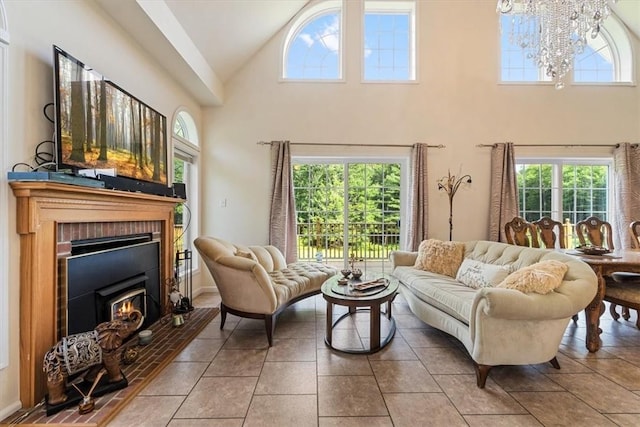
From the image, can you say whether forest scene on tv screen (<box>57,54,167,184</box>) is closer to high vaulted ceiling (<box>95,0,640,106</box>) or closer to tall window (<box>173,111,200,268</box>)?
high vaulted ceiling (<box>95,0,640,106</box>)

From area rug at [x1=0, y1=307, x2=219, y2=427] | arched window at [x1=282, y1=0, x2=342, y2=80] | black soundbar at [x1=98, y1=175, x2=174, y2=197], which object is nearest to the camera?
area rug at [x1=0, y1=307, x2=219, y2=427]

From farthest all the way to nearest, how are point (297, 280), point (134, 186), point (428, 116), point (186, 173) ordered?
point (428, 116)
point (186, 173)
point (297, 280)
point (134, 186)

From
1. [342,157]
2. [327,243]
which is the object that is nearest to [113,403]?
[327,243]

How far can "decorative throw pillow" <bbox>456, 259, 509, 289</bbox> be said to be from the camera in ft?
8.13

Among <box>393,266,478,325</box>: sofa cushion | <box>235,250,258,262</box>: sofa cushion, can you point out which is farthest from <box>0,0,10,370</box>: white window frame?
<box>393,266,478,325</box>: sofa cushion

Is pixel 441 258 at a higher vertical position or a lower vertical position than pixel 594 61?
A: lower

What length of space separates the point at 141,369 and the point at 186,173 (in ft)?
9.02

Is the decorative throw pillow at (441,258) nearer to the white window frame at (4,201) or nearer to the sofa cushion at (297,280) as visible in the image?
the sofa cushion at (297,280)

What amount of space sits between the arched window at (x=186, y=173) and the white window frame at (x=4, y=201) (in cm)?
198

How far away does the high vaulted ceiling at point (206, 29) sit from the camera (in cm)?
247

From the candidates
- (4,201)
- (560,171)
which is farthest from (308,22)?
(560,171)

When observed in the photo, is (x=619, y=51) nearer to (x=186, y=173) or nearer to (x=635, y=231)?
(x=635, y=231)

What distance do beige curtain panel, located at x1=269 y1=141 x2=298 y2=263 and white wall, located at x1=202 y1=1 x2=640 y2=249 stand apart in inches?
7.9

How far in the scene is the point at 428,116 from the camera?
14.3 feet
